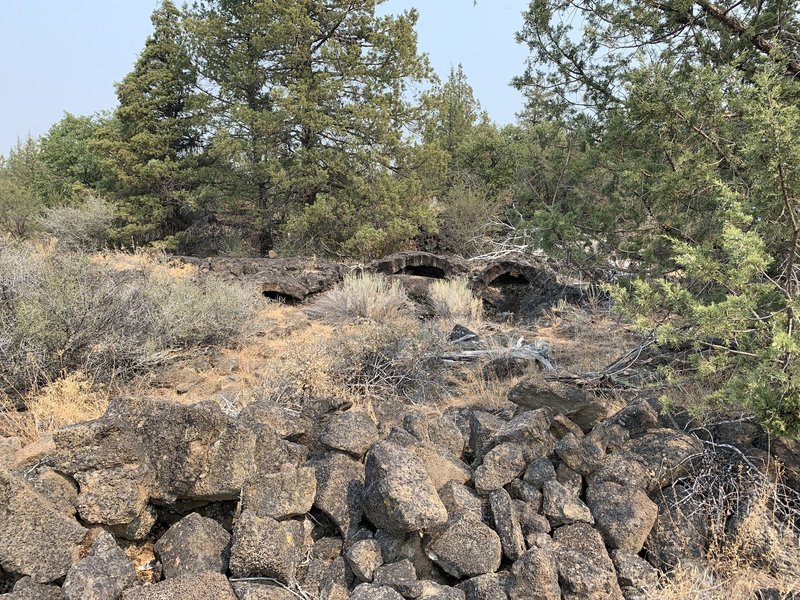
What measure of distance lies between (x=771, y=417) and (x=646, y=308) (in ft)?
2.86

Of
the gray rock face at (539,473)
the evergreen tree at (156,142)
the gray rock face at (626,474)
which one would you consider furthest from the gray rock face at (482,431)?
the evergreen tree at (156,142)

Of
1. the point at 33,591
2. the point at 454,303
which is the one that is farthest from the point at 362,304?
the point at 33,591

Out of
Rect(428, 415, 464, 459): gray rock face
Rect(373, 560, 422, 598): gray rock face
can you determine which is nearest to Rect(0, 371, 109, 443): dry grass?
Rect(428, 415, 464, 459): gray rock face

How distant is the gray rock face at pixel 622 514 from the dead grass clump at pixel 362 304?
248 inches

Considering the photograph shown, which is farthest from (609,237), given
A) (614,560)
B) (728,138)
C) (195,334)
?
(195,334)

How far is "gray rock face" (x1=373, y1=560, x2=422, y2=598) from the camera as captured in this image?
7.48ft

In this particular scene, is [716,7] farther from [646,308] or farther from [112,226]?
[112,226]

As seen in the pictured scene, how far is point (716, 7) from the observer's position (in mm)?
4742

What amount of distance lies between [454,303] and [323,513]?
758cm

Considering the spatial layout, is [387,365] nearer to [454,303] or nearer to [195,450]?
[195,450]

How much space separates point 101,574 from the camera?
2.19 meters

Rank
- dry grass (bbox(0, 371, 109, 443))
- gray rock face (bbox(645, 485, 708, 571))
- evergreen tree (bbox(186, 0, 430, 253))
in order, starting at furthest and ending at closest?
evergreen tree (bbox(186, 0, 430, 253)) < dry grass (bbox(0, 371, 109, 443)) < gray rock face (bbox(645, 485, 708, 571))

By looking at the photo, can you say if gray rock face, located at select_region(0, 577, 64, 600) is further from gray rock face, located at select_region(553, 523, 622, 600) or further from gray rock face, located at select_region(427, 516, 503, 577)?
gray rock face, located at select_region(553, 523, 622, 600)

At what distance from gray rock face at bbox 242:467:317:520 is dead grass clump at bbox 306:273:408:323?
6.25 m
